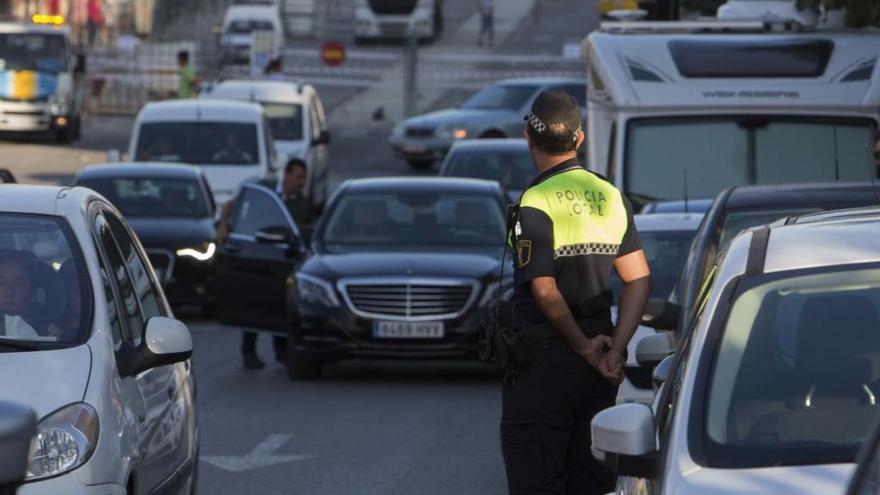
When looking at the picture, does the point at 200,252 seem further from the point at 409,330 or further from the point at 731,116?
the point at 731,116

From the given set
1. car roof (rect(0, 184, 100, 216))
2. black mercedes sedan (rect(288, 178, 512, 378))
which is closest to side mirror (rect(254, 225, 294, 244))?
black mercedes sedan (rect(288, 178, 512, 378))

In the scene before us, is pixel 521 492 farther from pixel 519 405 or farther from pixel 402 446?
pixel 402 446

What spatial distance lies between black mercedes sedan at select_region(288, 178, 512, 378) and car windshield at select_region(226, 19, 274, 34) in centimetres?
4388

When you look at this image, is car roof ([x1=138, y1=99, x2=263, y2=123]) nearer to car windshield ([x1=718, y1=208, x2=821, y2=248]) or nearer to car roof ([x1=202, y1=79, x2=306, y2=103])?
car roof ([x1=202, y1=79, x2=306, y2=103])

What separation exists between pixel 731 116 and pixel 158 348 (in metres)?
9.32

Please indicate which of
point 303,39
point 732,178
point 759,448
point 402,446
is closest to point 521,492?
point 759,448

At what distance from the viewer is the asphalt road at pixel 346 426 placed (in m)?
11.3

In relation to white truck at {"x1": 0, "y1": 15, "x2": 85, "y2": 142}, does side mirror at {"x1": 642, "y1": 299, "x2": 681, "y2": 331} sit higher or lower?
higher

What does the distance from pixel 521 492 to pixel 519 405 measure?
10.9 inches

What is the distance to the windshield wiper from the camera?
7.00 metres

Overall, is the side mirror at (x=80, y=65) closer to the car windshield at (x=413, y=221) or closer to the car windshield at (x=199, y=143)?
the car windshield at (x=199, y=143)

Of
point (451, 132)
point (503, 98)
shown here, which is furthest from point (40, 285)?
point (503, 98)

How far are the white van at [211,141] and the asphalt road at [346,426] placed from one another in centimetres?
552

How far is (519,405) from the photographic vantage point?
22.9ft
